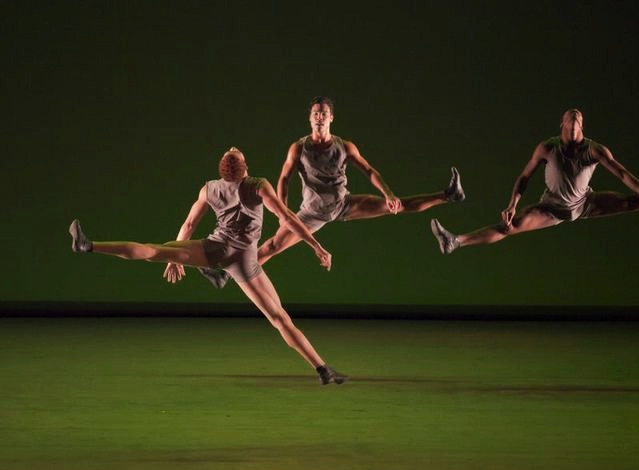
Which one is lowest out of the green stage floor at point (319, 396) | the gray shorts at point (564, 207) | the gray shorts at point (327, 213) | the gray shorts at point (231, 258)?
the green stage floor at point (319, 396)

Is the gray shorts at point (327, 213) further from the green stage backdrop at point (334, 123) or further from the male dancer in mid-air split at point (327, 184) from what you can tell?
the green stage backdrop at point (334, 123)

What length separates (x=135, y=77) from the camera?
11.3 metres

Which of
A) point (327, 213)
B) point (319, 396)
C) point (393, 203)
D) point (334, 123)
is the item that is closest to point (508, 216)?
point (393, 203)

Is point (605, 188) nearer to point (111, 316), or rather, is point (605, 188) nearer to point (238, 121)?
point (238, 121)

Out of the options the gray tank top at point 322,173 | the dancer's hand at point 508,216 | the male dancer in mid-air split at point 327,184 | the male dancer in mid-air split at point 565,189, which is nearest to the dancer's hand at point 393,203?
the male dancer in mid-air split at point 327,184

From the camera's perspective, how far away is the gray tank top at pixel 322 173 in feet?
27.4

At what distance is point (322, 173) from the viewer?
841cm

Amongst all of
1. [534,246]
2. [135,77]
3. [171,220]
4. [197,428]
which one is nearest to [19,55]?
[135,77]

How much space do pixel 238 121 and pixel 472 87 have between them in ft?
6.80

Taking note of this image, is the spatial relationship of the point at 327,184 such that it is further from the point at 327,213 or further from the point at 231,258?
the point at 231,258

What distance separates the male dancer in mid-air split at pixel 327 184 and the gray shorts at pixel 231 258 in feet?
2.59

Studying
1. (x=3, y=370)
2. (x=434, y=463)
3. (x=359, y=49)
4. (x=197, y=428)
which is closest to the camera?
(x=434, y=463)

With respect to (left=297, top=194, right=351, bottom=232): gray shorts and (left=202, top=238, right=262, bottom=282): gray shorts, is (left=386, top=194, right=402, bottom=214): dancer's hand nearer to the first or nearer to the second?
(left=297, top=194, right=351, bottom=232): gray shorts

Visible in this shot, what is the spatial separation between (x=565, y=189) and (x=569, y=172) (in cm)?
11
